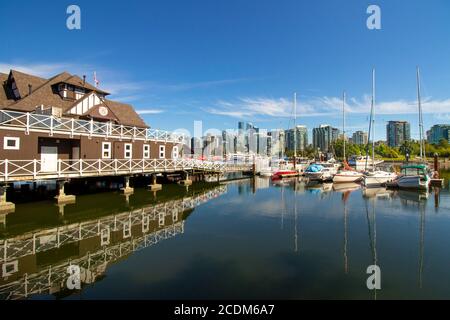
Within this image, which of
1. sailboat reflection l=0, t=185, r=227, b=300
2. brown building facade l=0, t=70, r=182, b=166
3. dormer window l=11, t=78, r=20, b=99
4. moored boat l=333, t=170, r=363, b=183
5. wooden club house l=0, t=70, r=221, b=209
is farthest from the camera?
moored boat l=333, t=170, r=363, b=183

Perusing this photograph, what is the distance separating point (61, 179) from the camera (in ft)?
61.4

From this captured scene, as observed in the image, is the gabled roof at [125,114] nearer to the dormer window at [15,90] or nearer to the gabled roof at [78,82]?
the gabled roof at [78,82]

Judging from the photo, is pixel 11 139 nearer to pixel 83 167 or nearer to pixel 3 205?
pixel 3 205

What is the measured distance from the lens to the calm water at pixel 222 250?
782 centimetres

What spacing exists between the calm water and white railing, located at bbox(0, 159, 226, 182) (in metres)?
2.36

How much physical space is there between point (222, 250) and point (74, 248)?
263 inches

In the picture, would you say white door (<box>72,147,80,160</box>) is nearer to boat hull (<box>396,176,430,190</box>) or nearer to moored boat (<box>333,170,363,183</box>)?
moored boat (<box>333,170,363,183</box>)

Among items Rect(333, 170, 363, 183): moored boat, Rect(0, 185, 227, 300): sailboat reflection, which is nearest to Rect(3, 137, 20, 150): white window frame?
Rect(0, 185, 227, 300): sailboat reflection

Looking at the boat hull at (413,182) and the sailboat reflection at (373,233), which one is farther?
the boat hull at (413,182)

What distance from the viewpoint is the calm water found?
7.82 metres

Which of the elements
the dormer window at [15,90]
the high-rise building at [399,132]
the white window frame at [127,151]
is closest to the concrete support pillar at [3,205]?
the white window frame at [127,151]

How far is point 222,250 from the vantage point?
11102 millimetres

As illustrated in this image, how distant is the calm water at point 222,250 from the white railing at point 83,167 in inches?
92.9
